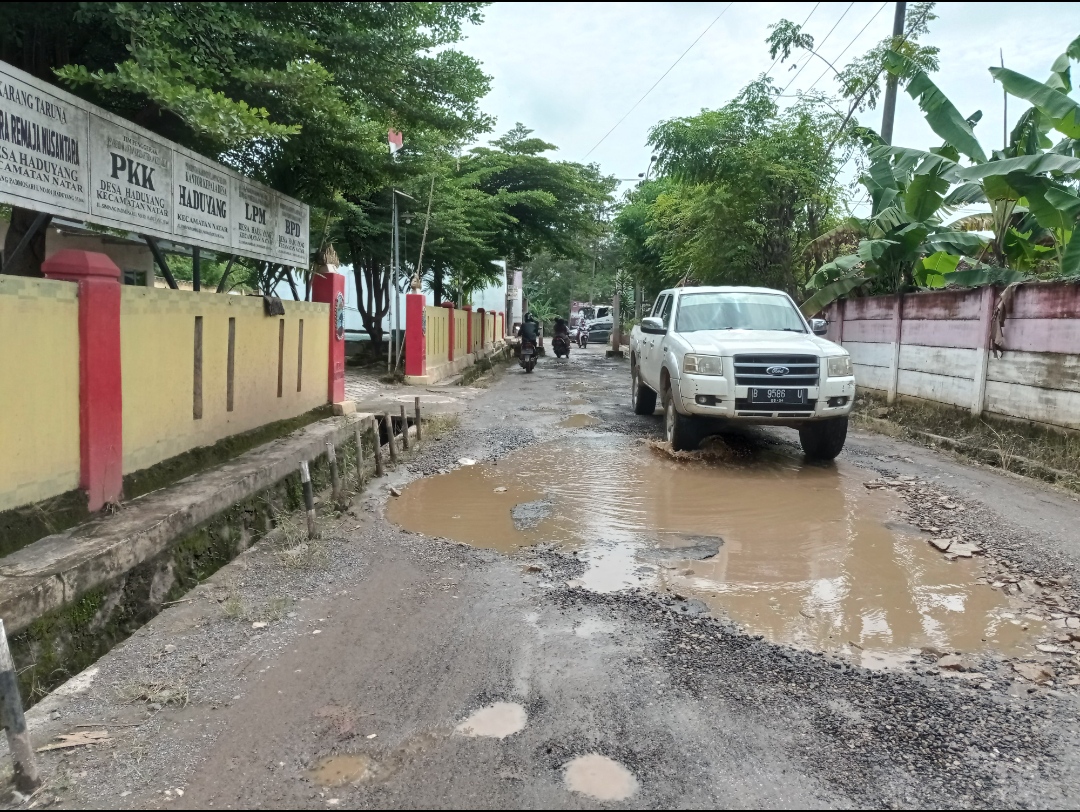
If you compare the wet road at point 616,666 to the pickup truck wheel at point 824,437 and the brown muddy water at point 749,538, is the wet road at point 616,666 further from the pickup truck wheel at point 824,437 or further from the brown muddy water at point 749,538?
the pickup truck wheel at point 824,437

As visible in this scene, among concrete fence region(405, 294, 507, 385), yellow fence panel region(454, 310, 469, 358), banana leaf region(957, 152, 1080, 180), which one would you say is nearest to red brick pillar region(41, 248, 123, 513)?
banana leaf region(957, 152, 1080, 180)

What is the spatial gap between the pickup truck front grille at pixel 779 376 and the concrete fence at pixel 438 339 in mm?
9163

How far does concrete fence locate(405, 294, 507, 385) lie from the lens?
15086mm

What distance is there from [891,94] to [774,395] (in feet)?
31.5

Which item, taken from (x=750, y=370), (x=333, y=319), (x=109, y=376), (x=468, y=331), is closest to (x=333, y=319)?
(x=333, y=319)

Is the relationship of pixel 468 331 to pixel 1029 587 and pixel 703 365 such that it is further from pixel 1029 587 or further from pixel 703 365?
pixel 1029 587

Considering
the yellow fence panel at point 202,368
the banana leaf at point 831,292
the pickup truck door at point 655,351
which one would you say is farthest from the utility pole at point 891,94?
the yellow fence panel at point 202,368

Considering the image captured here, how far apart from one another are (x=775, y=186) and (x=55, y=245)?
13.7m

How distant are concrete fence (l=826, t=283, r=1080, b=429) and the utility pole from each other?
3697mm

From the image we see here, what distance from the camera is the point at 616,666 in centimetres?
331

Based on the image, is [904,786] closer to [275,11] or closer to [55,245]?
[275,11]

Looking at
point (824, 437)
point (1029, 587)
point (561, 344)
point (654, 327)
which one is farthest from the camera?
point (561, 344)

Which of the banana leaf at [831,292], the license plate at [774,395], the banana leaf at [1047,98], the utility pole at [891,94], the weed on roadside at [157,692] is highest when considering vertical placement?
the utility pole at [891,94]

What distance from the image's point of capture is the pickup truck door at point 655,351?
886 centimetres
